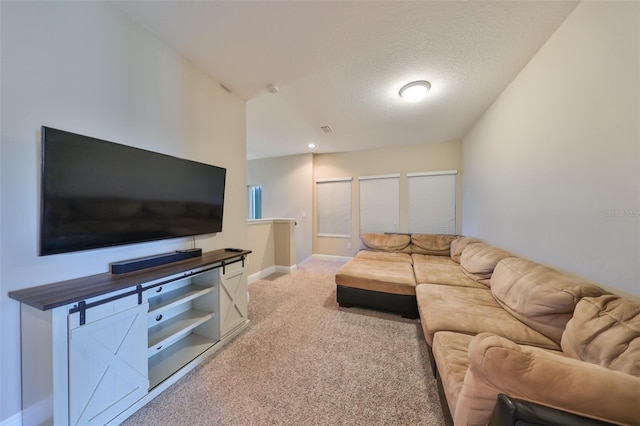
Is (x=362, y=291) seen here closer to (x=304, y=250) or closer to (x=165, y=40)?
(x=304, y=250)

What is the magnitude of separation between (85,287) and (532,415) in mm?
2067

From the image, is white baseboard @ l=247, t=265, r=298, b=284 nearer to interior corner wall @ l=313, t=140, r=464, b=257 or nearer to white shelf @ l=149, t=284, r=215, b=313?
interior corner wall @ l=313, t=140, r=464, b=257

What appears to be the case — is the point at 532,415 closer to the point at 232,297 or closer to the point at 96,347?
the point at 96,347

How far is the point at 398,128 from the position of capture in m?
3.65

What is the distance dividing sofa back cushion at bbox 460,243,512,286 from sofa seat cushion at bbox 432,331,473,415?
3.70ft

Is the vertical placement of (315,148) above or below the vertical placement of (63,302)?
above

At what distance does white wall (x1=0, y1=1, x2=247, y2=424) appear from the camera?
44.4 inches

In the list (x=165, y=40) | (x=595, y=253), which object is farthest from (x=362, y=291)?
(x=165, y=40)

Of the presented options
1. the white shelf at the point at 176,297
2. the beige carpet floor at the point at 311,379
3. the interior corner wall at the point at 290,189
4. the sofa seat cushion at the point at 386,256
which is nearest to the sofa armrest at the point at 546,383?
the beige carpet floor at the point at 311,379

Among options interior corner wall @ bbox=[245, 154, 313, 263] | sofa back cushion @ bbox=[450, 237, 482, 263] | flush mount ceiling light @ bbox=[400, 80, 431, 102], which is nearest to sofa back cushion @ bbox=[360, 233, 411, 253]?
sofa back cushion @ bbox=[450, 237, 482, 263]

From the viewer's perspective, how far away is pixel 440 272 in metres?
2.75

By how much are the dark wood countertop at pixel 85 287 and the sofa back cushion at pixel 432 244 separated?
3.60m

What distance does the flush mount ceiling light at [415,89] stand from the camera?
7.50 ft

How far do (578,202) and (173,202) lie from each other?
3082 millimetres
